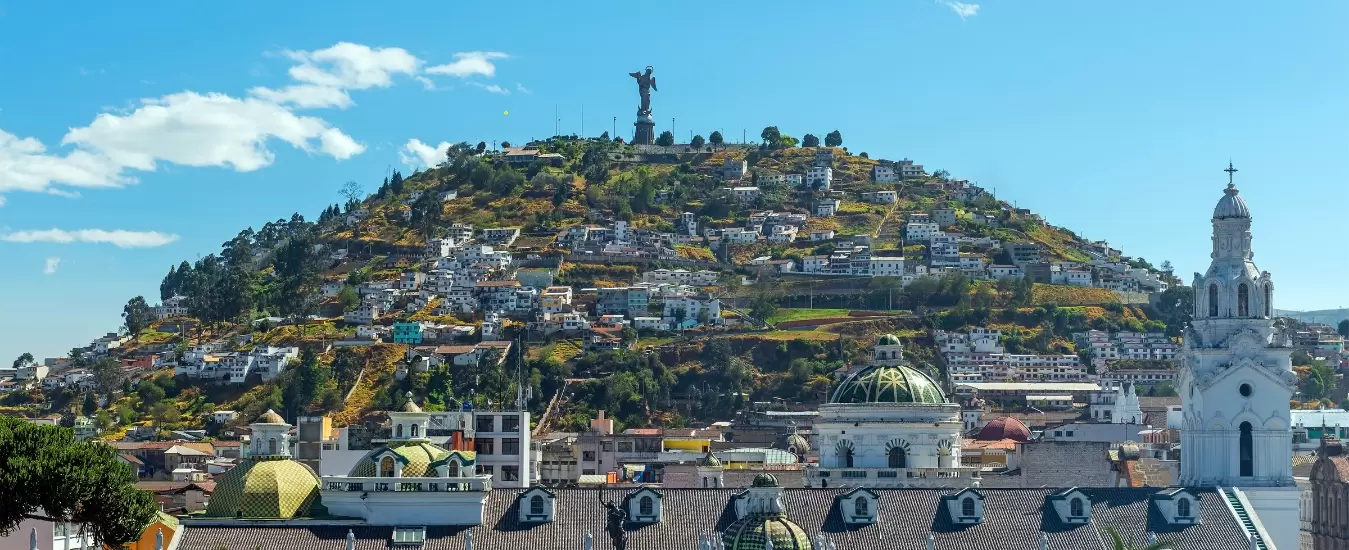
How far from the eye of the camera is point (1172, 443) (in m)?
134

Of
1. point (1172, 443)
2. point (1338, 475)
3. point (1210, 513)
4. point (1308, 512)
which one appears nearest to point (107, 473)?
point (1210, 513)

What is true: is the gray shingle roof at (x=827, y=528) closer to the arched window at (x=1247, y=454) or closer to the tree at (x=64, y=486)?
the tree at (x=64, y=486)

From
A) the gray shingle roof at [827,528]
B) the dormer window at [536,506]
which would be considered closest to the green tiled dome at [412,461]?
the gray shingle roof at [827,528]

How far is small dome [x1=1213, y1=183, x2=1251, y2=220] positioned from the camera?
81.2 m

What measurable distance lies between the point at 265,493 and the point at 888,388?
26.8 m

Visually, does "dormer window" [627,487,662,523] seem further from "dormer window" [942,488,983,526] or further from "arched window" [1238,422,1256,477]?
"arched window" [1238,422,1256,477]

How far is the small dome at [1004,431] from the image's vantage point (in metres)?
146

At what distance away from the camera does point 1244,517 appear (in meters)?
73.7

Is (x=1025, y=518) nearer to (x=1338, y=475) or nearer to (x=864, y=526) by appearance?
(x=864, y=526)

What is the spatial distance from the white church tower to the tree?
1582 inches

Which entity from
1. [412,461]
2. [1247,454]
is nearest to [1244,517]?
[1247,454]

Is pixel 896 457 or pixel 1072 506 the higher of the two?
pixel 896 457

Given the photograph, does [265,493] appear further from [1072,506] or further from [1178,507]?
[1178,507]

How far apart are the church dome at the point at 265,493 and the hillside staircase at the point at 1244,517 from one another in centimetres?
3262
